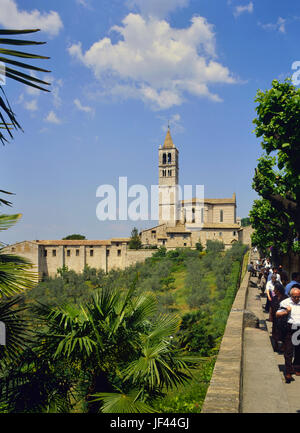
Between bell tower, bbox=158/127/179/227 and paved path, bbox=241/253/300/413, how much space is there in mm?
76139

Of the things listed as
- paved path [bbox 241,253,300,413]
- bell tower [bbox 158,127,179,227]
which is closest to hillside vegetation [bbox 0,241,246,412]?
paved path [bbox 241,253,300,413]

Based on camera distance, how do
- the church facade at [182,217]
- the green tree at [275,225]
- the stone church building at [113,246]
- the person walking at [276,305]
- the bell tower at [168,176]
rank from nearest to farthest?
the person walking at [276,305] < the green tree at [275,225] < the stone church building at [113,246] < the church facade at [182,217] < the bell tower at [168,176]

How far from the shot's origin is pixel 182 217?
265 ft

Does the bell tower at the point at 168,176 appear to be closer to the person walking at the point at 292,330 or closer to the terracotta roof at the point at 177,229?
the terracotta roof at the point at 177,229

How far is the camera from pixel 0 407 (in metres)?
5.38

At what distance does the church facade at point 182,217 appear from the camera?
68.1m

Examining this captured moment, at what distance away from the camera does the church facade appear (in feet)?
224

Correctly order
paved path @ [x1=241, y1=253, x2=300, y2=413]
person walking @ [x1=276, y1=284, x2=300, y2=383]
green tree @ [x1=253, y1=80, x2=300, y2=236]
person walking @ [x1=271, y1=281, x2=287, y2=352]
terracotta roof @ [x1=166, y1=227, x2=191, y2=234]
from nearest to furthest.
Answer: paved path @ [x1=241, y1=253, x2=300, y2=413] < person walking @ [x1=276, y1=284, x2=300, y2=383] < person walking @ [x1=271, y1=281, x2=287, y2=352] < green tree @ [x1=253, y1=80, x2=300, y2=236] < terracotta roof @ [x1=166, y1=227, x2=191, y2=234]

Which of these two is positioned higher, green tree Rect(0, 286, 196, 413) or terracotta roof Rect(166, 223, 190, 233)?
terracotta roof Rect(166, 223, 190, 233)

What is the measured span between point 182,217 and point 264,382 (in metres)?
75.6

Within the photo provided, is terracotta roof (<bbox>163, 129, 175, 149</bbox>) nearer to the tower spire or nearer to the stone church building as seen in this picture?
the tower spire

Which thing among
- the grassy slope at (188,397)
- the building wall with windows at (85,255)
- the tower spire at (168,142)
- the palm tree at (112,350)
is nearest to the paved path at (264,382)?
the grassy slope at (188,397)

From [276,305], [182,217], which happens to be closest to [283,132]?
[276,305]
